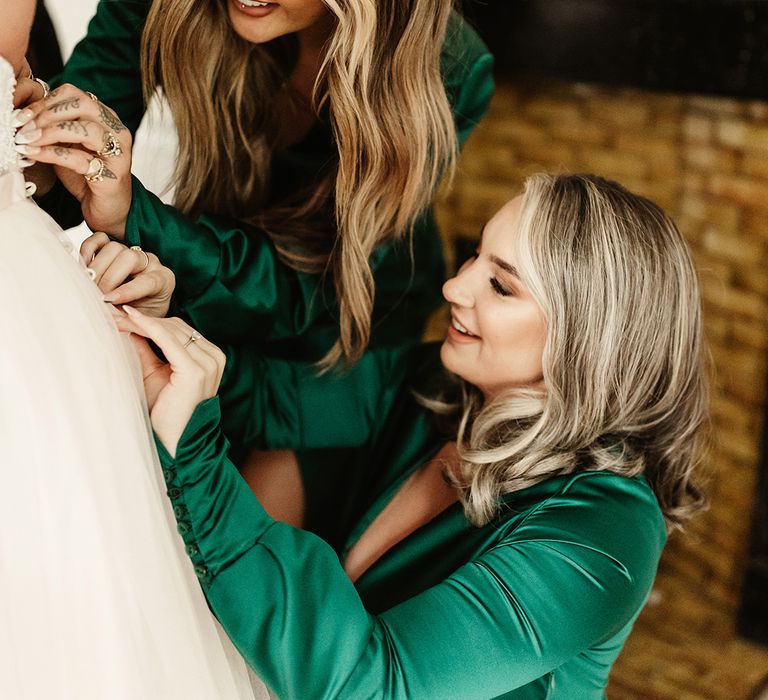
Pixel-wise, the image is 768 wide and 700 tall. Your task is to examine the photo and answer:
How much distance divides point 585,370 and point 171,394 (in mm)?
563

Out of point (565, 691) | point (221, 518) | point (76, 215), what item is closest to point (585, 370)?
point (565, 691)

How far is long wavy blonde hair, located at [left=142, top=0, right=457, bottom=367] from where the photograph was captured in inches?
45.1

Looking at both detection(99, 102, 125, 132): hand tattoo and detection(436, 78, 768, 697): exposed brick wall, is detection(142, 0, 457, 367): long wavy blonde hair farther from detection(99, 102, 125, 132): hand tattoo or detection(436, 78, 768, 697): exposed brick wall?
detection(436, 78, 768, 697): exposed brick wall

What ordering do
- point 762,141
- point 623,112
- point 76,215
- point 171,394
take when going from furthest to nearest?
point 623,112, point 762,141, point 76,215, point 171,394

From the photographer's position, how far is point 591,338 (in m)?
1.20

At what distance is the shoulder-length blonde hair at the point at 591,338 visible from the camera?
3.94ft

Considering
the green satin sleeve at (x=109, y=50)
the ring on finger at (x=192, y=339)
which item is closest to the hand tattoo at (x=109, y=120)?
the ring on finger at (x=192, y=339)

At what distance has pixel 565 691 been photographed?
1.20 meters

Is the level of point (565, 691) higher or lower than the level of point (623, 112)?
lower

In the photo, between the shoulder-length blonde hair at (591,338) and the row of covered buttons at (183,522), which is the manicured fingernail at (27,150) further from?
the shoulder-length blonde hair at (591,338)

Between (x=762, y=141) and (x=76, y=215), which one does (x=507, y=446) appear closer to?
(x=76, y=215)

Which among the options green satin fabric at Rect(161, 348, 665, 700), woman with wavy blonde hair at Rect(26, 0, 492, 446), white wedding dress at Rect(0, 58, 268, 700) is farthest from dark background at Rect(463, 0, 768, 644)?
white wedding dress at Rect(0, 58, 268, 700)

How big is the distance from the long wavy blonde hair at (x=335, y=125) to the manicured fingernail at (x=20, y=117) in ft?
1.26

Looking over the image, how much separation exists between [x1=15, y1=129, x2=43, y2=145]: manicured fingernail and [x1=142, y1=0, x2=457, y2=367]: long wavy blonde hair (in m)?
0.38
